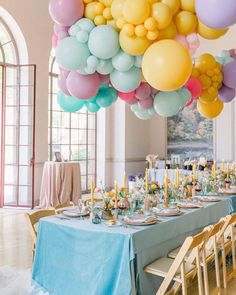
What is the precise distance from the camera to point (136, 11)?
342 centimetres

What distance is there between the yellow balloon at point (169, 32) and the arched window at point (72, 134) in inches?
285

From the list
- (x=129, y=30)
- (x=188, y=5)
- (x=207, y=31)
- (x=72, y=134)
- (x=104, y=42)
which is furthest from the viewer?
(x=72, y=134)

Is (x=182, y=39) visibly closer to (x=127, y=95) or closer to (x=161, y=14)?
(x=161, y=14)

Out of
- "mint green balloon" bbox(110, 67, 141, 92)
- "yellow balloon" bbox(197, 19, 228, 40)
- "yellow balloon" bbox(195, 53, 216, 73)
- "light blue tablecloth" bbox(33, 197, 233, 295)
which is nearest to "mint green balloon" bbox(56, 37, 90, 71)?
"mint green balloon" bbox(110, 67, 141, 92)

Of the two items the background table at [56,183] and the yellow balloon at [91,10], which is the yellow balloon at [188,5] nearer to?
the yellow balloon at [91,10]

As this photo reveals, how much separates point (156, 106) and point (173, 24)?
119 cm

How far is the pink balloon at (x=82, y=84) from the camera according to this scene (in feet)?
13.7

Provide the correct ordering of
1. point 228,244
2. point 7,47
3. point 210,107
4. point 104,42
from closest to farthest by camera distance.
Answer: point 104,42 → point 228,244 → point 210,107 → point 7,47

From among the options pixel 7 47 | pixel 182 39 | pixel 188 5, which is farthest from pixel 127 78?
pixel 7 47

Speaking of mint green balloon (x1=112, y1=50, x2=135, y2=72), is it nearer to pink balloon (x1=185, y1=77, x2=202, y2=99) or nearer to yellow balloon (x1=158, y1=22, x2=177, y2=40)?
yellow balloon (x1=158, y1=22, x2=177, y2=40)

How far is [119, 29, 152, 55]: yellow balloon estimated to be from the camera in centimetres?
360

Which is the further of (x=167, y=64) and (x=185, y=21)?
(x=185, y=21)

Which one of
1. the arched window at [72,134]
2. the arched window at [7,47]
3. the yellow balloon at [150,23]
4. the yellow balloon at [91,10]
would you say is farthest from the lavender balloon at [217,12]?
the arched window at [72,134]

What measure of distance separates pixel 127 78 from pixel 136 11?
75cm
